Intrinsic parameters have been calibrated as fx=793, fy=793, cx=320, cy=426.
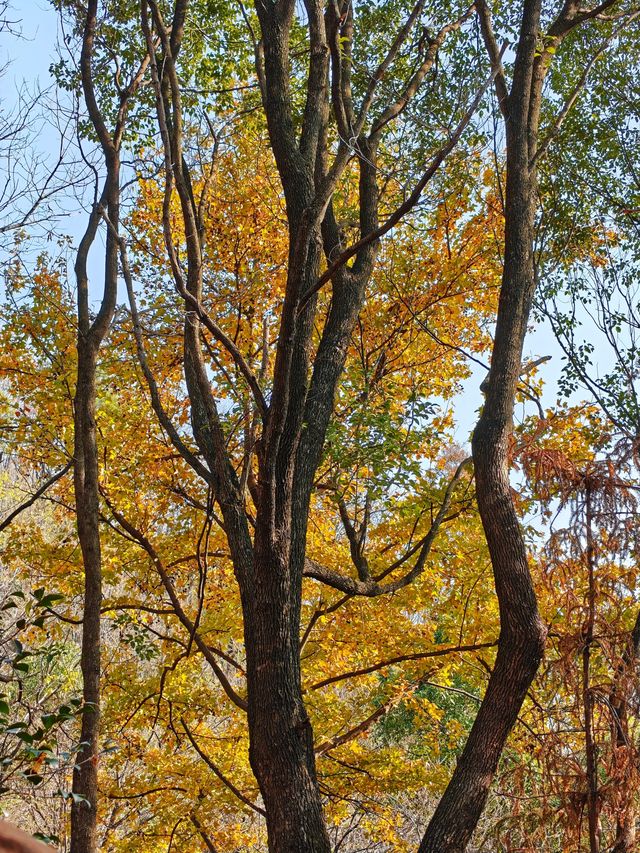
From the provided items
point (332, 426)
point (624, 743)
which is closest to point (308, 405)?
point (332, 426)

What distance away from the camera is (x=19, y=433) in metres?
6.86

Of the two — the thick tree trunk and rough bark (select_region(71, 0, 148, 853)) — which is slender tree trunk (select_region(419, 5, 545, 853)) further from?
rough bark (select_region(71, 0, 148, 853))

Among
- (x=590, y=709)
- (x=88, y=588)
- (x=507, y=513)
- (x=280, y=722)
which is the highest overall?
(x=507, y=513)

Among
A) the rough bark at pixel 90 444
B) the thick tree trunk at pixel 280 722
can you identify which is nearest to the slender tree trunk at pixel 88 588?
the rough bark at pixel 90 444

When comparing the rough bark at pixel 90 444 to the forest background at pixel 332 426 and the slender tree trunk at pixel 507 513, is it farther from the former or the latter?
the slender tree trunk at pixel 507 513

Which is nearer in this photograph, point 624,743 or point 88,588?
point 624,743

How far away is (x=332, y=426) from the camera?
5.29 meters

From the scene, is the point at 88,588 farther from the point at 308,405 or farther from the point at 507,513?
the point at 507,513

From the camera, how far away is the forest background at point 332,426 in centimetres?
375

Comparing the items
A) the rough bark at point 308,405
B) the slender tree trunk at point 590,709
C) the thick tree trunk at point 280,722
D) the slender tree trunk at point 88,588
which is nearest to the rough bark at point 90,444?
the slender tree trunk at point 88,588

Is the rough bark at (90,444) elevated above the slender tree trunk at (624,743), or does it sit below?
above

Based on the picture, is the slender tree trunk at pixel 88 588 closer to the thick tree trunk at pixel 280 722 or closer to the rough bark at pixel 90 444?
the rough bark at pixel 90 444

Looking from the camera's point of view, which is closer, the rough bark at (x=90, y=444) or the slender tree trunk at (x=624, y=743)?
the slender tree trunk at (x=624, y=743)

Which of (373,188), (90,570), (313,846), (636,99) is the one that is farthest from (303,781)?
(636,99)
